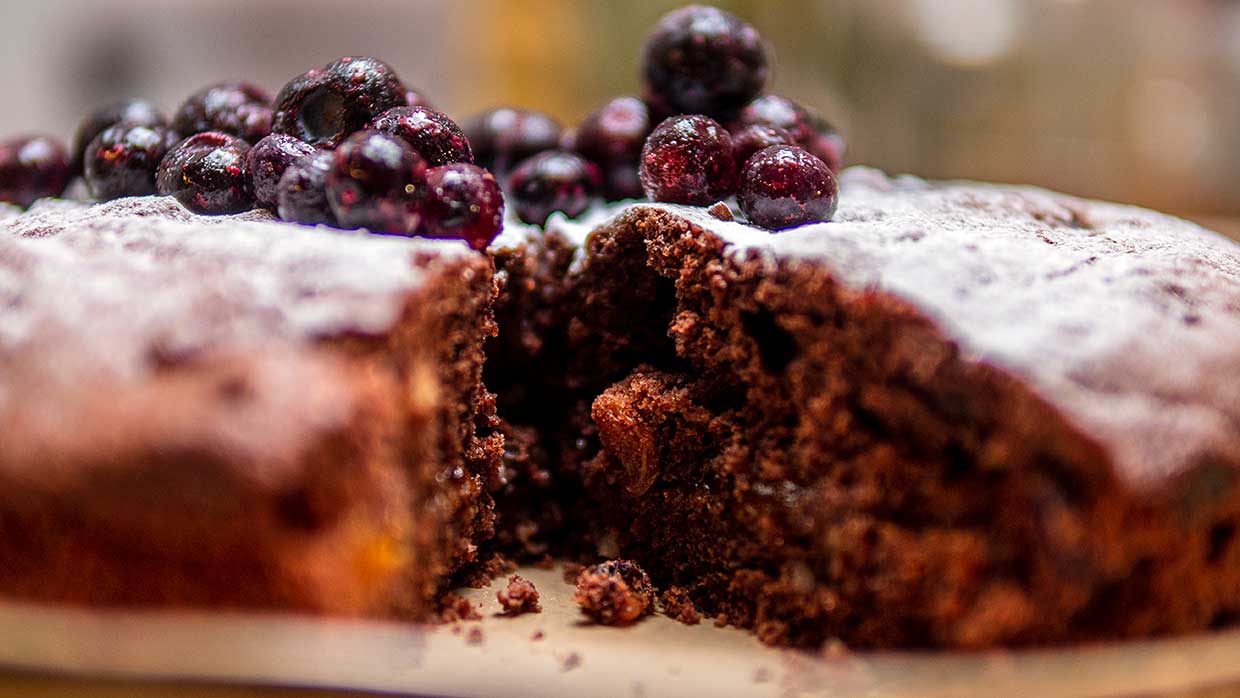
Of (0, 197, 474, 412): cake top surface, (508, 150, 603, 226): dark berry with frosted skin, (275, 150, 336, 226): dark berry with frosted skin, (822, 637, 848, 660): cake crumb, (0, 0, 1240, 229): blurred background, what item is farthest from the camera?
(0, 0, 1240, 229): blurred background

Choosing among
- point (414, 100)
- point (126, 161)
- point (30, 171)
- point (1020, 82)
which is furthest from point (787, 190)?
point (1020, 82)

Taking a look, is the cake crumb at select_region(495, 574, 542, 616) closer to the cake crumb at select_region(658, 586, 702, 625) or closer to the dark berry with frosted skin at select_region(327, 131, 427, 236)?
the cake crumb at select_region(658, 586, 702, 625)

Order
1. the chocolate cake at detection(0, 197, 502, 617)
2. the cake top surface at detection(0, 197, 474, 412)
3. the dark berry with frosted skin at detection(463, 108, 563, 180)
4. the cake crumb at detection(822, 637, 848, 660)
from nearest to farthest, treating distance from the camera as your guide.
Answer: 1. the chocolate cake at detection(0, 197, 502, 617)
2. the cake top surface at detection(0, 197, 474, 412)
3. the cake crumb at detection(822, 637, 848, 660)
4. the dark berry with frosted skin at detection(463, 108, 563, 180)

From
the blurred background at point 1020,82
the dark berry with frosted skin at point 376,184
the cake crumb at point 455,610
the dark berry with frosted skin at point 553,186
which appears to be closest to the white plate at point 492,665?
the cake crumb at point 455,610

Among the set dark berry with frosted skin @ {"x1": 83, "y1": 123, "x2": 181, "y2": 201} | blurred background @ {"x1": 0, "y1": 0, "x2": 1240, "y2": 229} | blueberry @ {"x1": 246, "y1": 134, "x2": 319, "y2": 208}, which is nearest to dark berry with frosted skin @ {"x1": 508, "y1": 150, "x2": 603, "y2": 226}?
blueberry @ {"x1": 246, "y1": 134, "x2": 319, "y2": 208}

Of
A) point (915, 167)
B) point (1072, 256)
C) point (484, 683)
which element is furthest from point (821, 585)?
point (915, 167)

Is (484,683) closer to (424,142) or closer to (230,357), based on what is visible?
(230,357)
